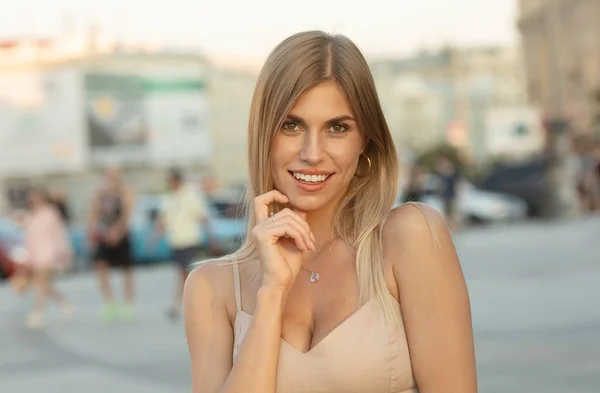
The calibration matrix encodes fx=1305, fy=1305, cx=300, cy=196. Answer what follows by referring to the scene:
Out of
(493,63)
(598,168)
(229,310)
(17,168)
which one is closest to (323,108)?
(229,310)

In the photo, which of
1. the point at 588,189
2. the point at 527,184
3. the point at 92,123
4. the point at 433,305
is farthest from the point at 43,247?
the point at 92,123

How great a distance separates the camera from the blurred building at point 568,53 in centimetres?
5662

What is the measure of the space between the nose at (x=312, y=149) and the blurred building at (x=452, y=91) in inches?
3691

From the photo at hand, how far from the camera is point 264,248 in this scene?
2.66 m

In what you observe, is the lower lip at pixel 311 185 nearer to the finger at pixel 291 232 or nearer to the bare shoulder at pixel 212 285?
the finger at pixel 291 232

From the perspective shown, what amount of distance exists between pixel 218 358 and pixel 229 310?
0.10 m

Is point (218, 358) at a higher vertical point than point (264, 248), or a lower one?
lower

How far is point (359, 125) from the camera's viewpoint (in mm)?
2682

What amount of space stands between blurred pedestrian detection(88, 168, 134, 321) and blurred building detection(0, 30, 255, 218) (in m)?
33.0

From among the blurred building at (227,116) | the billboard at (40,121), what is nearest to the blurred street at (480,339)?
→ the billboard at (40,121)

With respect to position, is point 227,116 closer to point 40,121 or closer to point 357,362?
point 40,121

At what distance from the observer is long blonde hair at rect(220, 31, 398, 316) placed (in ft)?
8.60

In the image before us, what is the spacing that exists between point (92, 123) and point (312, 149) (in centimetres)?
4830

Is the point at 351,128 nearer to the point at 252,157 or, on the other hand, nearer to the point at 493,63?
the point at 252,157
